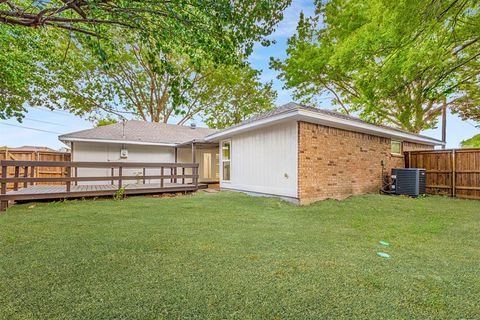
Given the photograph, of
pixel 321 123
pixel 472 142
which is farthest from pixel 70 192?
pixel 472 142

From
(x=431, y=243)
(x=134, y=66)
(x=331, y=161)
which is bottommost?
(x=431, y=243)

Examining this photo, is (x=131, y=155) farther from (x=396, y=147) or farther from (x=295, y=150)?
(x=396, y=147)

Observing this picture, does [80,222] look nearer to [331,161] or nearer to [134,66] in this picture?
[331,161]

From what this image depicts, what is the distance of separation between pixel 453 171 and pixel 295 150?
266 inches

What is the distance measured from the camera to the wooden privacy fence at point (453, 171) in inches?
331

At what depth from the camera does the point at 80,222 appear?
4594 mm

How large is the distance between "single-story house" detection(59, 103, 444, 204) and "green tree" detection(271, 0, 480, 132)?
140 centimetres

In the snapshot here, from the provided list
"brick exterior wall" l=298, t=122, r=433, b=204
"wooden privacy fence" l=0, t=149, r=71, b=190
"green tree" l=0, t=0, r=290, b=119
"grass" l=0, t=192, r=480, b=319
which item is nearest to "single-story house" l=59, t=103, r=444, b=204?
"brick exterior wall" l=298, t=122, r=433, b=204

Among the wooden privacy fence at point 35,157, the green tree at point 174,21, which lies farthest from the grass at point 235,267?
the wooden privacy fence at point 35,157

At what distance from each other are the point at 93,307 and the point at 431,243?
4.41m

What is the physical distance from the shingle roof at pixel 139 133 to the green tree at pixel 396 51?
7.63 m

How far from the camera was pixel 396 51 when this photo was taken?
5730mm

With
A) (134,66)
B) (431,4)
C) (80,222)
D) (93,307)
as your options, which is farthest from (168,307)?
(134,66)

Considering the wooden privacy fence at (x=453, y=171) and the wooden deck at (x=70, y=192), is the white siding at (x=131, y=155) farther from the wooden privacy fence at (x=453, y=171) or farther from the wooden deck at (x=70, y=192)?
the wooden privacy fence at (x=453, y=171)
